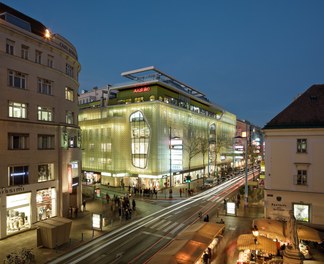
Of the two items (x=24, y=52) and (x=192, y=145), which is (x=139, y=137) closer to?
(x=192, y=145)

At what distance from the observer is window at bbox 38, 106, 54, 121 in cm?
3055

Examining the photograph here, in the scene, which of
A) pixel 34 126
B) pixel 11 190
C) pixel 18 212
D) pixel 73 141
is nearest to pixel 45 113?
pixel 34 126

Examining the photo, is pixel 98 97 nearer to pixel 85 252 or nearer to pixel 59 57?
pixel 59 57

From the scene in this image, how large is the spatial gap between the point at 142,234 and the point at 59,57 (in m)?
23.8

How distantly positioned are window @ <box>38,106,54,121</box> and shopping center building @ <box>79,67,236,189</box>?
24.3 meters

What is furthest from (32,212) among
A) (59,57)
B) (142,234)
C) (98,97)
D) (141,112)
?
(98,97)

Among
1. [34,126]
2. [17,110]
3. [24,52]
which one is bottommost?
[34,126]

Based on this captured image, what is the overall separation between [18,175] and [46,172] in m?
3.86

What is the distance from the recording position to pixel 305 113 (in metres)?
28.9

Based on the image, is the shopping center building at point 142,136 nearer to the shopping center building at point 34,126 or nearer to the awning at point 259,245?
the shopping center building at point 34,126

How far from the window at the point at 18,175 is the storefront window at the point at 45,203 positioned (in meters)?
2.57

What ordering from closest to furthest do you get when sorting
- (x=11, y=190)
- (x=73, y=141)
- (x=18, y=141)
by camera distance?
(x=11, y=190) → (x=18, y=141) → (x=73, y=141)

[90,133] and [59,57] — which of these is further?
[90,133]

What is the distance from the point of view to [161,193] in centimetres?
5144
